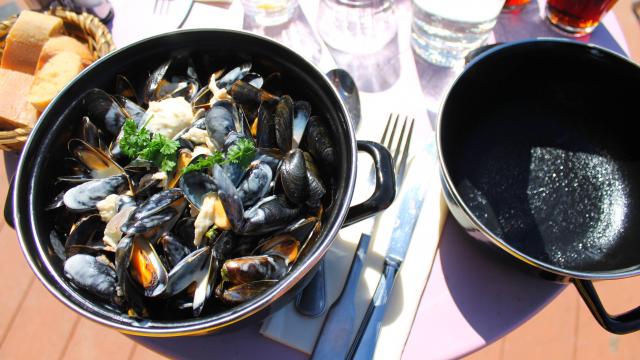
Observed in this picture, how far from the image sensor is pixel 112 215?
646 millimetres

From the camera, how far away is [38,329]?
1.28 m

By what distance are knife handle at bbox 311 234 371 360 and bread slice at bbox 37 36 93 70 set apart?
0.77 metres

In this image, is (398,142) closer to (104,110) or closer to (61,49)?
(104,110)

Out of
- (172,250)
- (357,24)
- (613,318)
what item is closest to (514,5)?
(357,24)

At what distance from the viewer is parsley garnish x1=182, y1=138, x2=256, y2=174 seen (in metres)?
0.63

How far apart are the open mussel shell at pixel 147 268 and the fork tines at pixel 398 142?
464mm

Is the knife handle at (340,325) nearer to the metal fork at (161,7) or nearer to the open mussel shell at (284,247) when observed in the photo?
the open mussel shell at (284,247)

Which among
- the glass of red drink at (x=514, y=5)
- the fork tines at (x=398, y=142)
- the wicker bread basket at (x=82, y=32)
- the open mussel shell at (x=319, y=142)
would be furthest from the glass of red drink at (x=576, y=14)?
the wicker bread basket at (x=82, y=32)

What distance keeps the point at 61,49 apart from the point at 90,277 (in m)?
0.63

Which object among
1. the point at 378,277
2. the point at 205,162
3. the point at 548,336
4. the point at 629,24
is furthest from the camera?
the point at 629,24

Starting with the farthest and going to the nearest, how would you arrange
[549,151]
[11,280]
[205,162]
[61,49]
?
[11,280]
[61,49]
[549,151]
[205,162]

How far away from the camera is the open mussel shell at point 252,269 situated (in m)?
0.57

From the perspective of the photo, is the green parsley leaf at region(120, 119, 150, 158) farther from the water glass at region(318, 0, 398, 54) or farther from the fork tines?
the water glass at region(318, 0, 398, 54)

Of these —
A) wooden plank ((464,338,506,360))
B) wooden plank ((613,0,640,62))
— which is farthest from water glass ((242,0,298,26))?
wooden plank ((613,0,640,62))
